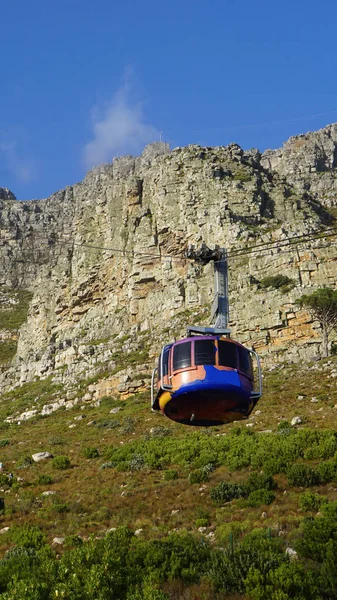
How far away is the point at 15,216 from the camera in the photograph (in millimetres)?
173000

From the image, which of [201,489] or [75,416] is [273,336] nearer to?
[75,416]

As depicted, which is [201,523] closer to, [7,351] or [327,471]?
[327,471]

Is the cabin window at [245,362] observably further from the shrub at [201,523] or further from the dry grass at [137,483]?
the shrub at [201,523]

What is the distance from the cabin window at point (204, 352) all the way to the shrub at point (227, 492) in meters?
9.75

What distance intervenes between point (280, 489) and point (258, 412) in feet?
53.6

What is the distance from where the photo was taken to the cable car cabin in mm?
16766

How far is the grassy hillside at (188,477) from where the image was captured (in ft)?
69.0

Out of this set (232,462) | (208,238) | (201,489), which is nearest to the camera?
(201,489)

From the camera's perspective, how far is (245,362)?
17719 mm

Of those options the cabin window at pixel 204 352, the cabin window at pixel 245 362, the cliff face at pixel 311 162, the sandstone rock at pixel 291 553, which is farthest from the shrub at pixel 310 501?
the cliff face at pixel 311 162

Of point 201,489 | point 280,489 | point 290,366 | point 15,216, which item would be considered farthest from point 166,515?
point 15,216

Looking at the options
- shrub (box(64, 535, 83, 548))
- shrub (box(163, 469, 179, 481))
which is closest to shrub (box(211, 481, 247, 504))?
shrub (box(163, 469, 179, 481))

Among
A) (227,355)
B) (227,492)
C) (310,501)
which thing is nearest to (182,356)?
(227,355)

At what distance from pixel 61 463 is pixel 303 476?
16317 millimetres
